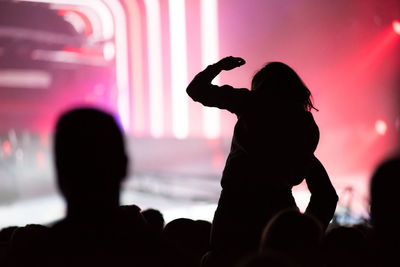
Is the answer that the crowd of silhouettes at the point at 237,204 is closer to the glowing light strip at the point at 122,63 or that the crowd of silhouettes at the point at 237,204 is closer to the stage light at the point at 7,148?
the stage light at the point at 7,148

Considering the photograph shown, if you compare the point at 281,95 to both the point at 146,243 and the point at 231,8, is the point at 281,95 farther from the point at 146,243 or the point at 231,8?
the point at 231,8

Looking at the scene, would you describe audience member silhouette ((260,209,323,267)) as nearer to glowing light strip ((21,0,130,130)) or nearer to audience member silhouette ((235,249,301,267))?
audience member silhouette ((235,249,301,267))

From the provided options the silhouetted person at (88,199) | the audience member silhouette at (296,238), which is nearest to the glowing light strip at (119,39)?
the audience member silhouette at (296,238)

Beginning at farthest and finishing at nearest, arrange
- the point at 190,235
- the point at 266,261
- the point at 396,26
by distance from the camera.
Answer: the point at 396,26
the point at 190,235
the point at 266,261

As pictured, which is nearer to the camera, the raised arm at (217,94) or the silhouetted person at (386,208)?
the silhouetted person at (386,208)

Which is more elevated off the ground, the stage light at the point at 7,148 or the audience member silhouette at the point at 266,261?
the audience member silhouette at the point at 266,261

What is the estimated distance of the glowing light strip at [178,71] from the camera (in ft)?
15.0

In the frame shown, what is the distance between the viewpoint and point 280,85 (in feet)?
4.85

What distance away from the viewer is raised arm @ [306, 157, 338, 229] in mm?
1508

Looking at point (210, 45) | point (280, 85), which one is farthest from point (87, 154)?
point (210, 45)

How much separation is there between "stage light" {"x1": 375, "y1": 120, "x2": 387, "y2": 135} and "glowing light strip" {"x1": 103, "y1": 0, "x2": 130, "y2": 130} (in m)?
2.95

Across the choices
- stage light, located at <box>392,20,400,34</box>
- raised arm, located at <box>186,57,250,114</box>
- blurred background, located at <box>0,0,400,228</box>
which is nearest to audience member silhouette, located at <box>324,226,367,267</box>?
raised arm, located at <box>186,57,250,114</box>

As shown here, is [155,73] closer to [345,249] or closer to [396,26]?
[396,26]

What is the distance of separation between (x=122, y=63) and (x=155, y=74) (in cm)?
31
